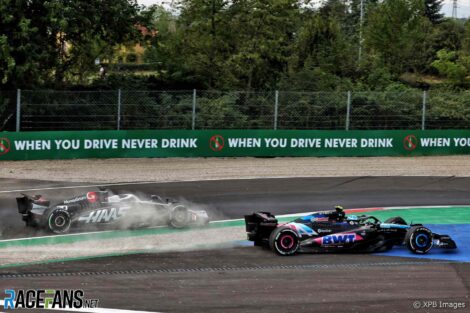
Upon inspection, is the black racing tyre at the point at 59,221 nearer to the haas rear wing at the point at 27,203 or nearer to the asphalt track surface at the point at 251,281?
the haas rear wing at the point at 27,203

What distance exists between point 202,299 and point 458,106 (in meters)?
22.7

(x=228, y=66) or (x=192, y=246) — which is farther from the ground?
(x=228, y=66)

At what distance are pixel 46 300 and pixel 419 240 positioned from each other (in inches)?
298

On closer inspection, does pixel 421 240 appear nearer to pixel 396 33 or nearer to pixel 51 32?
pixel 51 32

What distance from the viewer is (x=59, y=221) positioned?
1628cm

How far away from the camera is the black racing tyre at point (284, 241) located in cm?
1475

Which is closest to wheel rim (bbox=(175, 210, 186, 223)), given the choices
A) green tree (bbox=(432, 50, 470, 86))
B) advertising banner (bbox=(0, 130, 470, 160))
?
advertising banner (bbox=(0, 130, 470, 160))

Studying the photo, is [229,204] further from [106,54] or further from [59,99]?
[106,54]

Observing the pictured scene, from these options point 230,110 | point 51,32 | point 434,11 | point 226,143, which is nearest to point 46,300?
point 226,143

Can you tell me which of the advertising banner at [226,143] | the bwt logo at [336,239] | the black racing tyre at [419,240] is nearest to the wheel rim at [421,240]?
the black racing tyre at [419,240]

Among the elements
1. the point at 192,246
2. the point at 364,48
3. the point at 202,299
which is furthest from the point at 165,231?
the point at 364,48

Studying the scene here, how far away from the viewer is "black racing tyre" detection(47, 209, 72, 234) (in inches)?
639

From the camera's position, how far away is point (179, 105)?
97.8ft

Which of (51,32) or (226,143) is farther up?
(51,32)
